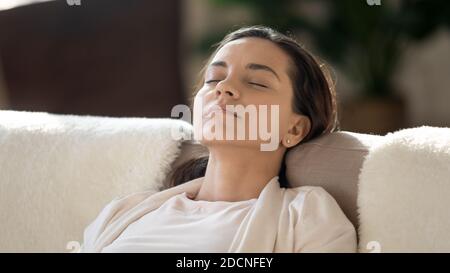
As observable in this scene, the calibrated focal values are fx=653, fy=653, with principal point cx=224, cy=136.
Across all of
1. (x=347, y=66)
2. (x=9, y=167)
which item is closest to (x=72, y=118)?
(x=9, y=167)

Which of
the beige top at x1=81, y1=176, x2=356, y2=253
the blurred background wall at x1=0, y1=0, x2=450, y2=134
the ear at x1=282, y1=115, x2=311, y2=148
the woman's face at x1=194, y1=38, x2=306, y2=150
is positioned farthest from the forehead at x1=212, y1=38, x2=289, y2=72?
the blurred background wall at x1=0, y1=0, x2=450, y2=134

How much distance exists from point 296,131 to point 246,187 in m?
0.15

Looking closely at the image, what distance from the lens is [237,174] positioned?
1.21 metres

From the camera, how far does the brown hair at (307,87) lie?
4.10 feet

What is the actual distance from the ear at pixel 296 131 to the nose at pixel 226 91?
0.49 ft

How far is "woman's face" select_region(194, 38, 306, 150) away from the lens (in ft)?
3.79

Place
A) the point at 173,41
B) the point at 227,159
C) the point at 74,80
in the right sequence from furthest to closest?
1. the point at 173,41
2. the point at 74,80
3. the point at 227,159

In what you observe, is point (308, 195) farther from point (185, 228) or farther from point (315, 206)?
point (185, 228)

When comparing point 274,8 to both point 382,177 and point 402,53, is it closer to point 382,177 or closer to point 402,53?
point 402,53

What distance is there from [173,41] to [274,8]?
0.56 meters

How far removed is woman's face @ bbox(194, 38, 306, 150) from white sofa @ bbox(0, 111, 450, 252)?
0.10 m

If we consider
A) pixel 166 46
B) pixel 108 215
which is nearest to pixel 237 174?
pixel 108 215

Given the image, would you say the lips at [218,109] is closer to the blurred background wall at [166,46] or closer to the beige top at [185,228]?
the beige top at [185,228]

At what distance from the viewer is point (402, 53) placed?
11.6 feet
